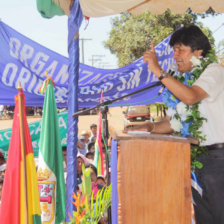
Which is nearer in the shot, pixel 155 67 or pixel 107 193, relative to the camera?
pixel 155 67

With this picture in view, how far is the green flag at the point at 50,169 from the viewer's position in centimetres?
366

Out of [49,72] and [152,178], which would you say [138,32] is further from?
[152,178]

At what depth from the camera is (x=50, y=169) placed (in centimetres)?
370

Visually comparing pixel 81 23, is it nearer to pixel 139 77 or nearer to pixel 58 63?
pixel 58 63

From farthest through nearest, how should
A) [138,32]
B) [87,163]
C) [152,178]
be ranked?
[138,32], [87,163], [152,178]

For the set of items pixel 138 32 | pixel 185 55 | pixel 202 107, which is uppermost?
pixel 138 32

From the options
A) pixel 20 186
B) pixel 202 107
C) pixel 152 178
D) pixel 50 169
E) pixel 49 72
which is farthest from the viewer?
pixel 49 72

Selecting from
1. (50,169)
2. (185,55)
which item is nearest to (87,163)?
(50,169)

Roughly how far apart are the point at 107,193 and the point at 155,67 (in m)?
1.36

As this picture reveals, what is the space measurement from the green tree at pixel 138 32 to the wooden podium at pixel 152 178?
49.5 ft

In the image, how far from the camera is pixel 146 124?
2.50 meters

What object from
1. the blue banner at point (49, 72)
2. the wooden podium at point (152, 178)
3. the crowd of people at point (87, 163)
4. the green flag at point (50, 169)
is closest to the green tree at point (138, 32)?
the crowd of people at point (87, 163)

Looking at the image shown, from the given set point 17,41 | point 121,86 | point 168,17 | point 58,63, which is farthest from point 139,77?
point 168,17

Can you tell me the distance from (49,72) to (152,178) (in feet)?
9.28
